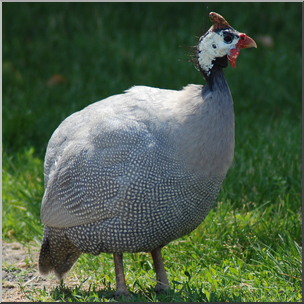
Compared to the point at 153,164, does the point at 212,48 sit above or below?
above

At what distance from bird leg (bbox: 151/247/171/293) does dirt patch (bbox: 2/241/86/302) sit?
1.96 feet

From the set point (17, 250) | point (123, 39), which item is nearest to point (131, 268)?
point (17, 250)

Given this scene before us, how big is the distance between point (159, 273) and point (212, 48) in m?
1.49

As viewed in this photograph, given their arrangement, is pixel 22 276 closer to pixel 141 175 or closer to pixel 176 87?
pixel 141 175

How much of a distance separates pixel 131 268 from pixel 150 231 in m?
0.73

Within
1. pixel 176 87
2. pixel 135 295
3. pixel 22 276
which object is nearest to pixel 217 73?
pixel 135 295

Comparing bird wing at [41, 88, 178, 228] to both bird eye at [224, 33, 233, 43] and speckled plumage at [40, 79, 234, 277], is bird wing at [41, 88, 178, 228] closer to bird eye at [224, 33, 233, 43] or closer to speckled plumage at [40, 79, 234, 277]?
speckled plumage at [40, 79, 234, 277]

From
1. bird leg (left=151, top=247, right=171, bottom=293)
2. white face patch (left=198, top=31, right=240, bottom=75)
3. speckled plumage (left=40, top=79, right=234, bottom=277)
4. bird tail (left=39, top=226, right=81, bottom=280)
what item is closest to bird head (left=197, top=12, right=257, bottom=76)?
white face patch (left=198, top=31, right=240, bottom=75)

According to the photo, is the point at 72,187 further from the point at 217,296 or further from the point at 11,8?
the point at 11,8

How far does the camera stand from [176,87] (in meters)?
6.00

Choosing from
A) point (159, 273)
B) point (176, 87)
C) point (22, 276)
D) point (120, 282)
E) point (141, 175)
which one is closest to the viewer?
point (141, 175)

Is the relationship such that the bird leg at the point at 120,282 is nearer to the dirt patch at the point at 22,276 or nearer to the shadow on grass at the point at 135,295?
the shadow on grass at the point at 135,295

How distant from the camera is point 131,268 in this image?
351 centimetres

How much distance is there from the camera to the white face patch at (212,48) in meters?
2.87
